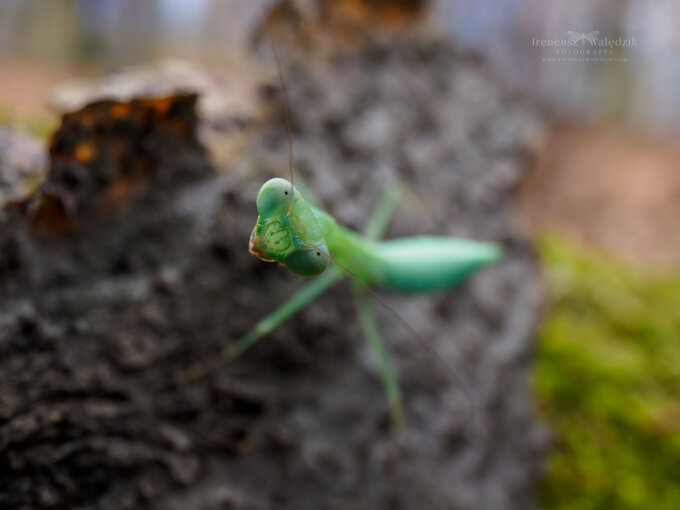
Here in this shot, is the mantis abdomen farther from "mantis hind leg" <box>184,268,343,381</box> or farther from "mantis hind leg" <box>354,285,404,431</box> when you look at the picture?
"mantis hind leg" <box>184,268,343,381</box>

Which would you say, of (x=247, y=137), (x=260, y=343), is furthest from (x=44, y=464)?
(x=247, y=137)

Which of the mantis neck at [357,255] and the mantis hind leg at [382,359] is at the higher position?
the mantis neck at [357,255]

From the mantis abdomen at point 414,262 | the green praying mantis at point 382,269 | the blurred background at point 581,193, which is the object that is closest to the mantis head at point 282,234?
the green praying mantis at point 382,269

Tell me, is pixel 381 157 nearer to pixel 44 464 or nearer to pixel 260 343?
pixel 260 343

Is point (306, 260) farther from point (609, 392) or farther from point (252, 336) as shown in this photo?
point (609, 392)

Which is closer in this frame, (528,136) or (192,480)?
(192,480)

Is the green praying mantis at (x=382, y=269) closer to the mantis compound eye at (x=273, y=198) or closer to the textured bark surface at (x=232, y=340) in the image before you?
the textured bark surface at (x=232, y=340)

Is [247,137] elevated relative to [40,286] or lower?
elevated
